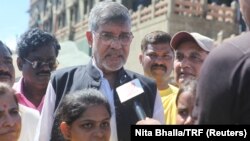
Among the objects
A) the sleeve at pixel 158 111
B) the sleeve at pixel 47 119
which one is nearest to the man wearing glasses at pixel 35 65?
the sleeve at pixel 47 119

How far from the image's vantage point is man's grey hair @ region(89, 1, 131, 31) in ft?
9.75

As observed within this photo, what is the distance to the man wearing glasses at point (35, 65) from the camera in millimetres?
3773

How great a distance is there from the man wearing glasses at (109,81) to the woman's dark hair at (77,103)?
3.6 inches

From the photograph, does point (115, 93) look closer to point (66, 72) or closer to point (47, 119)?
point (66, 72)

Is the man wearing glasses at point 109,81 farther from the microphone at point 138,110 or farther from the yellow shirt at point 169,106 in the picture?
the yellow shirt at point 169,106

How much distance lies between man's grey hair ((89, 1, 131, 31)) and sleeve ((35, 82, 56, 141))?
1.47 ft

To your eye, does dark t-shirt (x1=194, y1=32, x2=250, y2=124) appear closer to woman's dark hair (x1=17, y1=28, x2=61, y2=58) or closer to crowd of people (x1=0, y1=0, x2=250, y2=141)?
crowd of people (x1=0, y1=0, x2=250, y2=141)

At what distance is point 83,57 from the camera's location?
8703 millimetres

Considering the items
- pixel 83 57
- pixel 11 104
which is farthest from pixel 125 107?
pixel 83 57

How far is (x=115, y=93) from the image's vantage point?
2.99m

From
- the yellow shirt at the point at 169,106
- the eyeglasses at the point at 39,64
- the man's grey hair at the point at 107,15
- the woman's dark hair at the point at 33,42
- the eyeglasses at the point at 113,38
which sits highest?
the woman's dark hair at the point at 33,42

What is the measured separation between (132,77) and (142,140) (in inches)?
54.7

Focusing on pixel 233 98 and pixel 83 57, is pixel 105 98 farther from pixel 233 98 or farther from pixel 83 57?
pixel 83 57

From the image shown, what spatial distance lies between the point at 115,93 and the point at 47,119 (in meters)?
0.41
